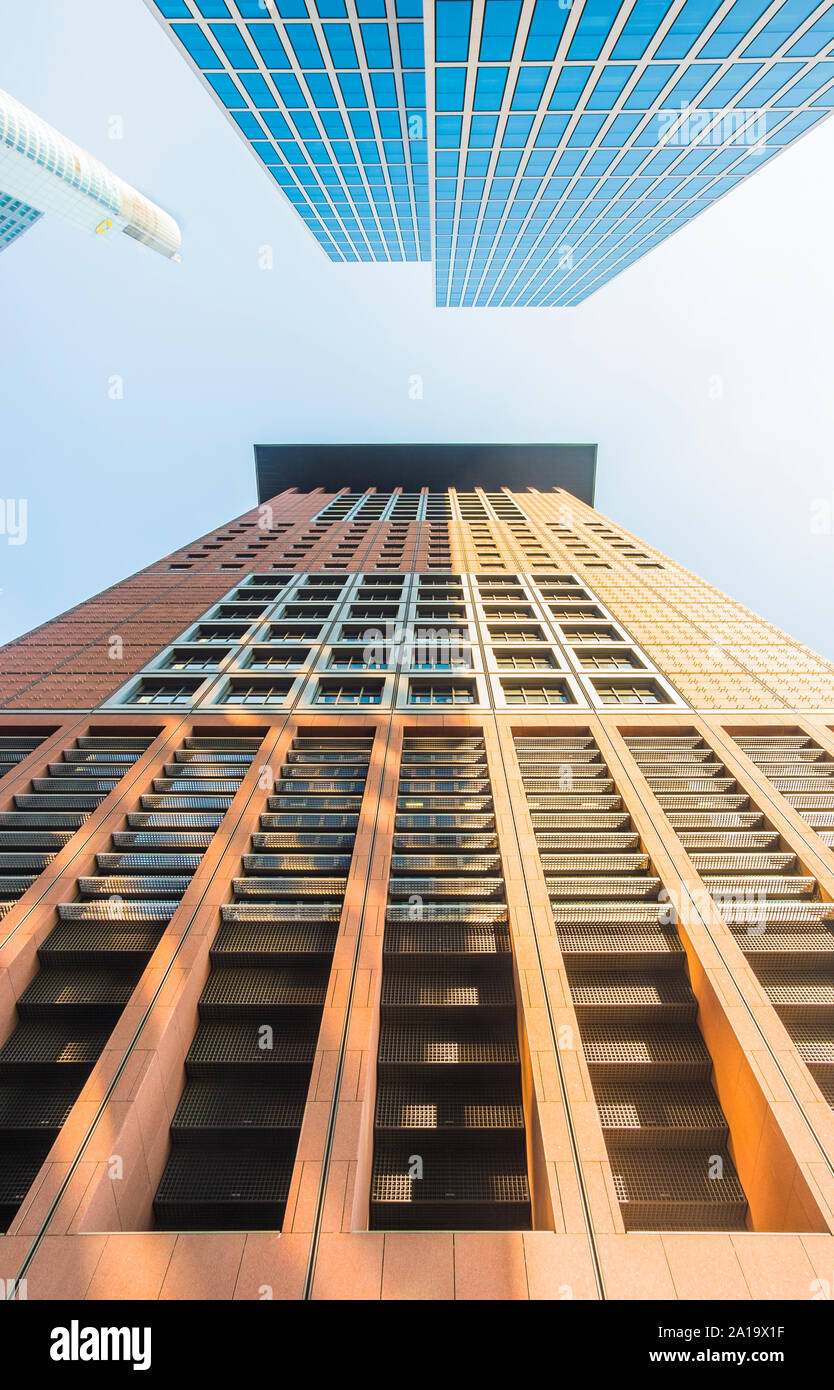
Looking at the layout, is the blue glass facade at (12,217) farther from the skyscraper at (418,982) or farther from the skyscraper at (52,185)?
the skyscraper at (418,982)

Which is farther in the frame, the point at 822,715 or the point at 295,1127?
the point at 822,715

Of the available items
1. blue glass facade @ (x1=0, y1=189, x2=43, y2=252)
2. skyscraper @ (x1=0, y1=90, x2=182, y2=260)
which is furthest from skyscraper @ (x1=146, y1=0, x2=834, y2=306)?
blue glass facade @ (x1=0, y1=189, x2=43, y2=252)

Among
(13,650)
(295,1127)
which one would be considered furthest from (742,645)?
(13,650)

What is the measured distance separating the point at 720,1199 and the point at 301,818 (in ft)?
39.5

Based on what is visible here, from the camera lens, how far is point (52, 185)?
11550 centimetres

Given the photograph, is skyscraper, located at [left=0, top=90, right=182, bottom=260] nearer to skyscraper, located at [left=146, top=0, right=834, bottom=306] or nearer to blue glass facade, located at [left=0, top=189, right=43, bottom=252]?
blue glass facade, located at [left=0, top=189, right=43, bottom=252]

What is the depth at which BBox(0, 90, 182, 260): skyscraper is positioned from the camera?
10488 centimetres

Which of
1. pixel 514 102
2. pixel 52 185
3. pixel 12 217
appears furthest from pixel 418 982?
pixel 52 185

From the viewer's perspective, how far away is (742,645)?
2925 centimetres

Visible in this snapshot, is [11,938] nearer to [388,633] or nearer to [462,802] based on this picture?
[462,802]

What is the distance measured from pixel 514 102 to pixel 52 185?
12736 centimetres

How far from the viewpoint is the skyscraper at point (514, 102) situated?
85.1 ft

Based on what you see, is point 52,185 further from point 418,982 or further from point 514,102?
point 418,982
